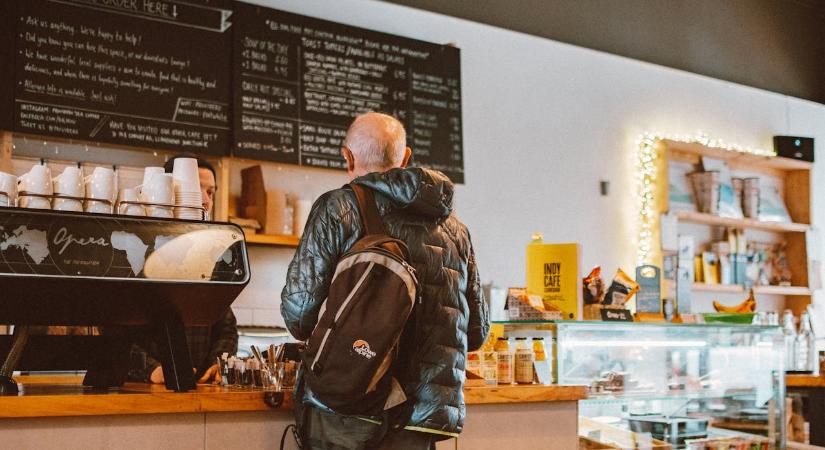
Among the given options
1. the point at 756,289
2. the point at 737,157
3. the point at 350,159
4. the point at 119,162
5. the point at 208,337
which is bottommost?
the point at 208,337

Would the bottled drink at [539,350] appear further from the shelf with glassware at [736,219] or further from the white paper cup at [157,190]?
the shelf with glassware at [736,219]

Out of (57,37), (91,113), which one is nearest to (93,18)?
(57,37)

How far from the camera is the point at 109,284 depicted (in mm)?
2051

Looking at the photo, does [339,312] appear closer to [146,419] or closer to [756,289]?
[146,419]

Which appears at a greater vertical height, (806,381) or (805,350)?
(805,350)

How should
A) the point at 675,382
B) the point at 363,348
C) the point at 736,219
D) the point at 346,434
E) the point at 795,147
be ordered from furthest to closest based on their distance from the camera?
1. the point at 795,147
2. the point at 736,219
3. the point at 675,382
4. the point at 346,434
5. the point at 363,348

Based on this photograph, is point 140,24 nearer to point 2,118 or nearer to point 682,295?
point 2,118

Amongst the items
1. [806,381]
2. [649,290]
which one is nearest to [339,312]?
[649,290]

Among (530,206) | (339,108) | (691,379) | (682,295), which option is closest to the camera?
(691,379)

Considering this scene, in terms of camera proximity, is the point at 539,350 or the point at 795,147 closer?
the point at 539,350

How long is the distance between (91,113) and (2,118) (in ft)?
1.23

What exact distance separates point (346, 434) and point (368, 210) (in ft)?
1.75

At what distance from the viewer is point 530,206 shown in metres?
5.58

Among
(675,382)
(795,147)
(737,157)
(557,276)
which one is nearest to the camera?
(557,276)
